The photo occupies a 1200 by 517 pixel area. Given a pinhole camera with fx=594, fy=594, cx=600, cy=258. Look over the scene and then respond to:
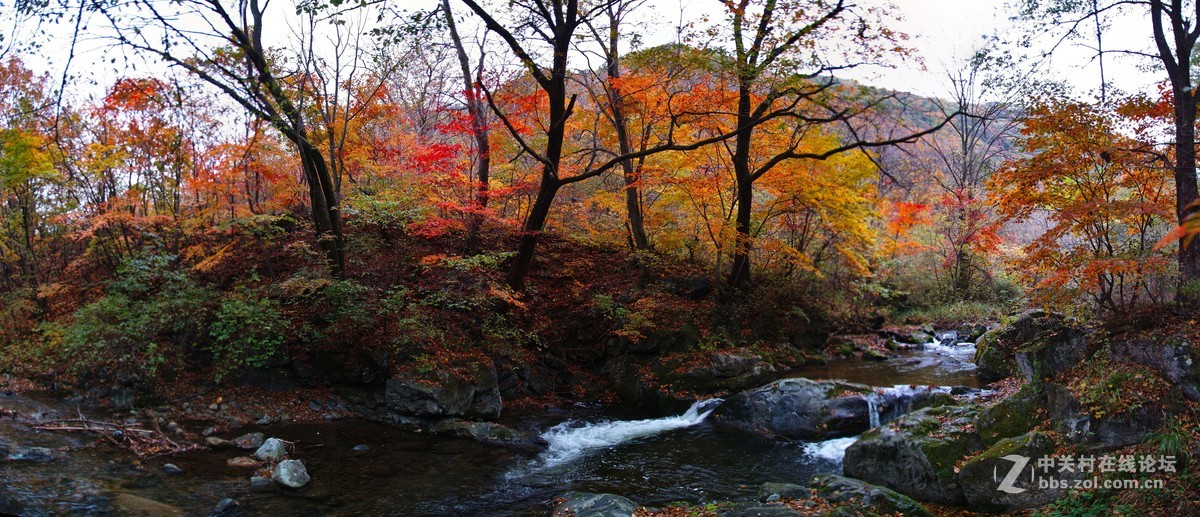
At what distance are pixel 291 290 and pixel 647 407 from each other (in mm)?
6700

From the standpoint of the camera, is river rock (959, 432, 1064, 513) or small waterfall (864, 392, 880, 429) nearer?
river rock (959, 432, 1064, 513)

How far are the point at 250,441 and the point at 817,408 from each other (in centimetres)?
807

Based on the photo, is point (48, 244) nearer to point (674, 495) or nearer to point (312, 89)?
point (312, 89)

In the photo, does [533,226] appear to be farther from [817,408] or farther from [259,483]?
[259,483]

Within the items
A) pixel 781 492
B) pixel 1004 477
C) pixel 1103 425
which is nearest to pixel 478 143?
pixel 781 492

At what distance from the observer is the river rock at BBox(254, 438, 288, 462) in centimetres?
743

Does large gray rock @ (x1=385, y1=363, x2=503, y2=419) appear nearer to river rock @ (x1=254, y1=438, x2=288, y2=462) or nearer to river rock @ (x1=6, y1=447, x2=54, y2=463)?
river rock @ (x1=254, y1=438, x2=288, y2=462)

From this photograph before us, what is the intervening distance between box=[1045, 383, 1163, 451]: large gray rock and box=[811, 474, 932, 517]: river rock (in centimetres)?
173

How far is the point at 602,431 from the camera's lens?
964 cm

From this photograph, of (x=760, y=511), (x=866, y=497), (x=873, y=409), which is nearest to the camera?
(x=760, y=511)

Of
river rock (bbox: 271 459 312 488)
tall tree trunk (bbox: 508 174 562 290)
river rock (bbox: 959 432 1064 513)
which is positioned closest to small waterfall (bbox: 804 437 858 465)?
river rock (bbox: 959 432 1064 513)

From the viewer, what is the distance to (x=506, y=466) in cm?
786

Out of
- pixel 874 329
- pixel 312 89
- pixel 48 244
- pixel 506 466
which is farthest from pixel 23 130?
pixel 874 329

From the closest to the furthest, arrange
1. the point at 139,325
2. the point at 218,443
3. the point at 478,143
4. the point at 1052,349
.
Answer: the point at 1052,349, the point at 218,443, the point at 139,325, the point at 478,143
